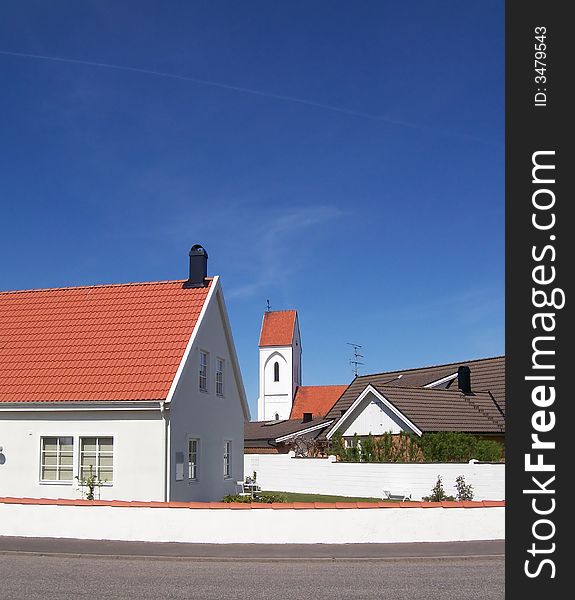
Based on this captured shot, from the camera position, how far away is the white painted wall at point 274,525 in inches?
685

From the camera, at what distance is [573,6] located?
9.34 m

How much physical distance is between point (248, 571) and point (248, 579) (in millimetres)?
840

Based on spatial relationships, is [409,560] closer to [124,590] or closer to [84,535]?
[124,590]

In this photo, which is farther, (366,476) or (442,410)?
(442,410)

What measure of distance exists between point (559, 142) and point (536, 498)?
383cm

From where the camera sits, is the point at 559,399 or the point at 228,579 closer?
the point at 559,399

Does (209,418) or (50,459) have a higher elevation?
(209,418)

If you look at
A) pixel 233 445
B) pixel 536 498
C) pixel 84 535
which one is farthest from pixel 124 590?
pixel 233 445

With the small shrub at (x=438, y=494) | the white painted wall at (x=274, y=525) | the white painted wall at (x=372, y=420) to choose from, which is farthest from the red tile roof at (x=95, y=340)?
the white painted wall at (x=372, y=420)

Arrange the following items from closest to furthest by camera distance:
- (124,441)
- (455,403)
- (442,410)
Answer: (124,441)
(442,410)
(455,403)

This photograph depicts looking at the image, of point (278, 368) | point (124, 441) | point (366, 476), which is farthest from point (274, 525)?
point (278, 368)

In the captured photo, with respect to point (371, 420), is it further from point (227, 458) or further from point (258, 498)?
point (258, 498)

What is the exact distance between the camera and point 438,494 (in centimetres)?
2705

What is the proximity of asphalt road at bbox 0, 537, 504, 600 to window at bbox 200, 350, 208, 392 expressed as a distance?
431 inches
